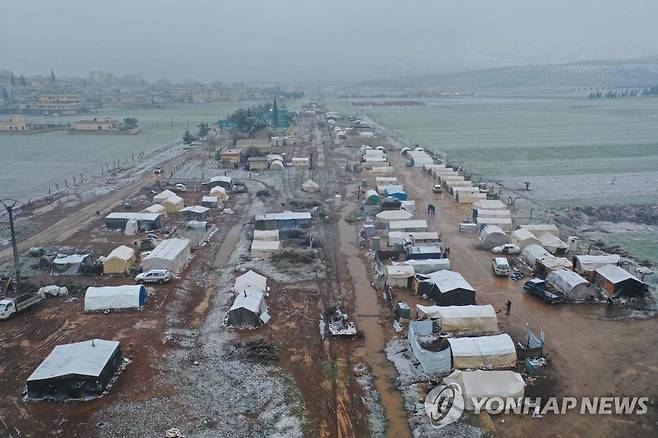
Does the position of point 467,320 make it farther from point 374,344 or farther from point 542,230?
point 542,230

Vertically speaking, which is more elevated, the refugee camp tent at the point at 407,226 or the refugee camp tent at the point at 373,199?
the refugee camp tent at the point at 373,199

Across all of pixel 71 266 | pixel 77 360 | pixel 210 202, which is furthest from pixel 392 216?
pixel 77 360

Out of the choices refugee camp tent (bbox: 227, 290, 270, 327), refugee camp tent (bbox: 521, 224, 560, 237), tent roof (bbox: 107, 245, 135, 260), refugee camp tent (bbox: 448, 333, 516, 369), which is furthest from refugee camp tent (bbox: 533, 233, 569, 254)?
tent roof (bbox: 107, 245, 135, 260)

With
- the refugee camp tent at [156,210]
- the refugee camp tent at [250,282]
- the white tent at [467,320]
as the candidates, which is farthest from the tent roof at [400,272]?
the refugee camp tent at [156,210]

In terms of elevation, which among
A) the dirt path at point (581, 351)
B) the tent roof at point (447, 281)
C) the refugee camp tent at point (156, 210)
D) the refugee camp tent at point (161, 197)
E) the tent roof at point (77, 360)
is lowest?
the dirt path at point (581, 351)

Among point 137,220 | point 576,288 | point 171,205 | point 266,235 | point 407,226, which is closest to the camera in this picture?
point 576,288

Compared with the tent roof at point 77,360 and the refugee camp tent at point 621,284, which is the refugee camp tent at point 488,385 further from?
the tent roof at point 77,360
